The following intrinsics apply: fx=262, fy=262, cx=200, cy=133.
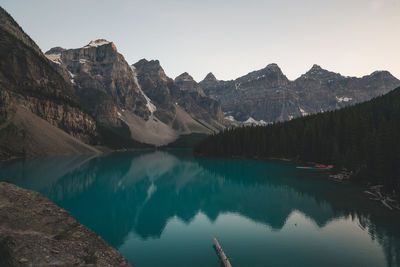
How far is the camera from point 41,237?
1602 cm

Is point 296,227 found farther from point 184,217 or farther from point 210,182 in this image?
point 210,182

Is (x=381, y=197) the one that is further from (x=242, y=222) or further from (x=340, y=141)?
(x=340, y=141)

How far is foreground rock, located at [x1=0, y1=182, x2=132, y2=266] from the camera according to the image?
14031 millimetres

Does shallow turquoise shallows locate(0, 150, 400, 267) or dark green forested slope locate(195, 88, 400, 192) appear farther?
dark green forested slope locate(195, 88, 400, 192)

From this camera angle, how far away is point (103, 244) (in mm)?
18125

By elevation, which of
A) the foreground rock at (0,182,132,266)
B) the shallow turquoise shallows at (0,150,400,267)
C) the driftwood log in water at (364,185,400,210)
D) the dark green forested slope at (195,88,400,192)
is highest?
the dark green forested slope at (195,88,400,192)

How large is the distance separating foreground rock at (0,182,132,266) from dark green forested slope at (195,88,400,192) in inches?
1880

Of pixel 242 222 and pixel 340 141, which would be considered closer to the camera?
pixel 242 222

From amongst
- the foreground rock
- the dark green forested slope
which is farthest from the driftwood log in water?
the foreground rock

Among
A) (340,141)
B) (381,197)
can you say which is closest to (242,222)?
(381,197)

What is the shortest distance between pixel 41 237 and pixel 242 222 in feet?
84.5

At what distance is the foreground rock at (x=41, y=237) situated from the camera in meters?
14.0

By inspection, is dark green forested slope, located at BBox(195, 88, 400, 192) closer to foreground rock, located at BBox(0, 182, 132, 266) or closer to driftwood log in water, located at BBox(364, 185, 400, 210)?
driftwood log in water, located at BBox(364, 185, 400, 210)

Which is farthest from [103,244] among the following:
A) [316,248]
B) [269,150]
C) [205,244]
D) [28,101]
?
[28,101]
